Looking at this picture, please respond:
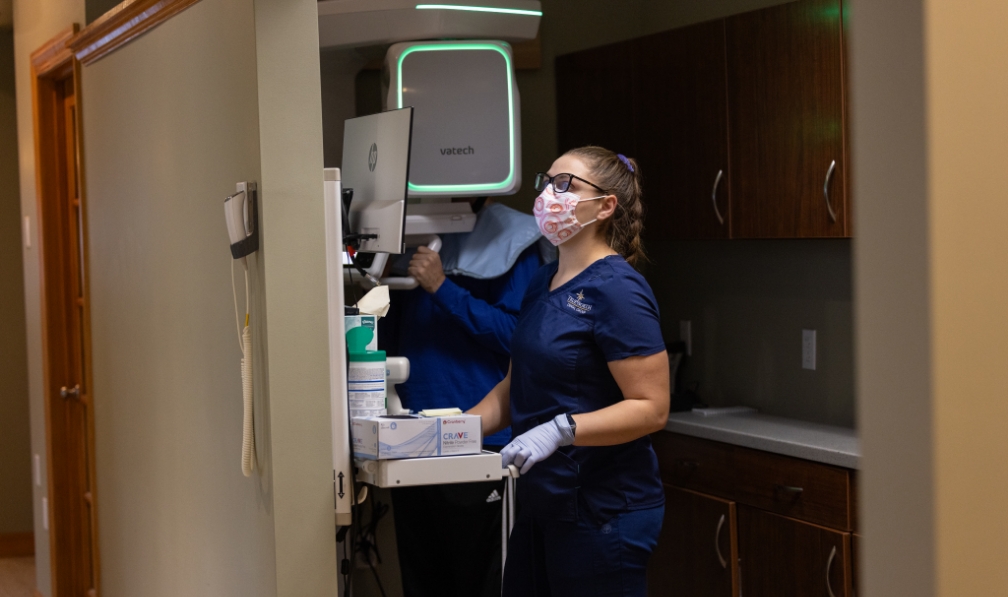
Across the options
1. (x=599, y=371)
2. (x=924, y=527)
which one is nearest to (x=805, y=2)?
(x=599, y=371)

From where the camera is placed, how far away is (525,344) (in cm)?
231

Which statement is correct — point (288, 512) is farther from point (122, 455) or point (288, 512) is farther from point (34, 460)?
point (34, 460)

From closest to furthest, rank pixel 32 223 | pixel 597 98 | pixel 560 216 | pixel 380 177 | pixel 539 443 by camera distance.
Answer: pixel 539 443
pixel 560 216
pixel 380 177
pixel 597 98
pixel 32 223

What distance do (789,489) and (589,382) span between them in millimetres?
1085

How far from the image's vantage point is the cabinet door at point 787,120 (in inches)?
122

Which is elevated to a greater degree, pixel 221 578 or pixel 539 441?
pixel 539 441

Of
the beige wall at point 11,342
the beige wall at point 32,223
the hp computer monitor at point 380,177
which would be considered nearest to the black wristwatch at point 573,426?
the hp computer monitor at point 380,177

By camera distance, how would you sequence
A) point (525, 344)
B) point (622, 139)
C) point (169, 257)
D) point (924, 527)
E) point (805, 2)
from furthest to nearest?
1. point (622, 139)
2. point (805, 2)
3. point (169, 257)
4. point (525, 344)
5. point (924, 527)

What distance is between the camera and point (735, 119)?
3424 mm

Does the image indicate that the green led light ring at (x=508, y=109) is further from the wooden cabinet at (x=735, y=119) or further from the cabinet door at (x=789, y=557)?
the cabinet door at (x=789, y=557)

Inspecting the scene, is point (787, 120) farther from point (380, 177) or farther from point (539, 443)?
point (539, 443)

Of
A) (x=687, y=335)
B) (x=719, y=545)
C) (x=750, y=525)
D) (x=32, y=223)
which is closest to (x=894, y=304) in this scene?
(x=750, y=525)

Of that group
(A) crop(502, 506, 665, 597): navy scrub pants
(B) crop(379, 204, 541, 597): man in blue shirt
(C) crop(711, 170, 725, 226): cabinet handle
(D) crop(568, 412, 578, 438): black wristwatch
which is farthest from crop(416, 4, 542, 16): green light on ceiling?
(A) crop(502, 506, 665, 597): navy scrub pants

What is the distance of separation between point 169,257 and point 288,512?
99cm
